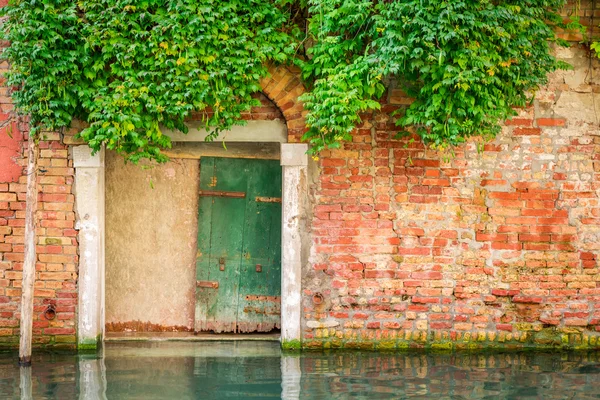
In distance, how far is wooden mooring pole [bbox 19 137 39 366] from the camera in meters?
5.68

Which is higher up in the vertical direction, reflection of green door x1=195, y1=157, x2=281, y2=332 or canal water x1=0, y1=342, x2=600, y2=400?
reflection of green door x1=195, y1=157, x2=281, y2=332

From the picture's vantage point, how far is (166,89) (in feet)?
19.0

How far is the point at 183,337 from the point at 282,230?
4.78ft

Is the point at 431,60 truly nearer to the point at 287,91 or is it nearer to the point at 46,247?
the point at 287,91

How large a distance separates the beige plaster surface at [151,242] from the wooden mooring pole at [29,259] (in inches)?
37.8

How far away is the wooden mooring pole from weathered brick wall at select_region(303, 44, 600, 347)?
2.32 metres

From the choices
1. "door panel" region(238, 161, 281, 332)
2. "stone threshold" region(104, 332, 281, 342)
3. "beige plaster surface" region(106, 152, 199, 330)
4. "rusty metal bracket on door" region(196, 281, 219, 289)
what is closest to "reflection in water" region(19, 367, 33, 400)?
"stone threshold" region(104, 332, 281, 342)

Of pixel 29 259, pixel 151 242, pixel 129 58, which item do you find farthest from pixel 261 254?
pixel 129 58

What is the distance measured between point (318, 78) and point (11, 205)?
2912mm

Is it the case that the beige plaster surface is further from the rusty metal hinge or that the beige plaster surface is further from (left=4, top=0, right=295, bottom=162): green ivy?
(left=4, top=0, right=295, bottom=162): green ivy

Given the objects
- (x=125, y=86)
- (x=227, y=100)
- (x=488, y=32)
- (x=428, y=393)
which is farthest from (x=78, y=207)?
(x=488, y=32)

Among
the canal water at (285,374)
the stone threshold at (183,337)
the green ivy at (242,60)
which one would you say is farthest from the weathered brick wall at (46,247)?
the stone threshold at (183,337)

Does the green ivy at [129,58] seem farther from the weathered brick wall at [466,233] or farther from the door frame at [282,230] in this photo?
the weathered brick wall at [466,233]

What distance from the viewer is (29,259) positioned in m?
5.76
